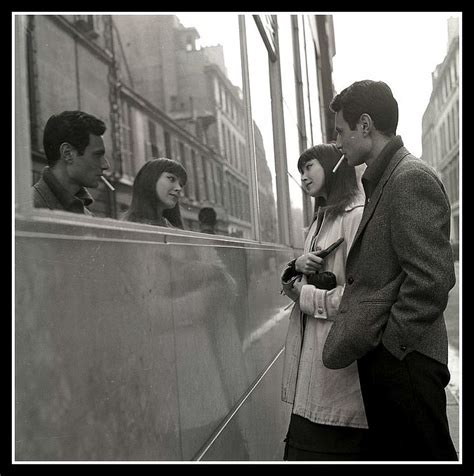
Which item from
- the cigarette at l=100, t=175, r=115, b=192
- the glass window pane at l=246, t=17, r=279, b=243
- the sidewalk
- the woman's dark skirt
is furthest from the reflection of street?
the cigarette at l=100, t=175, r=115, b=192

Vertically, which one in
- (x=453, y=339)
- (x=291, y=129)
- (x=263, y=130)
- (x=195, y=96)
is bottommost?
(x=453, y=339)

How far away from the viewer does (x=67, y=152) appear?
176cm

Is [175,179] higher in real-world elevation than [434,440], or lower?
higher

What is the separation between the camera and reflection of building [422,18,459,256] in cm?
233

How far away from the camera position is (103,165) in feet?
6.59

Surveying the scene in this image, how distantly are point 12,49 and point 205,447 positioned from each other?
1.70 metres

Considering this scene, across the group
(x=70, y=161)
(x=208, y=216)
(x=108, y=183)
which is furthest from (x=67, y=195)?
(x=208, y=216)

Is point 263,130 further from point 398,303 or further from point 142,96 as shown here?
point 398,303

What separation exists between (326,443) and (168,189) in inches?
45.0

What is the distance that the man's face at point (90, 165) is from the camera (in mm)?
1813

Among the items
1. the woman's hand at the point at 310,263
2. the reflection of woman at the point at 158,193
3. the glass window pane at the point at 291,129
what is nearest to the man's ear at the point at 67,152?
the reflection of woman at the point at 158,193

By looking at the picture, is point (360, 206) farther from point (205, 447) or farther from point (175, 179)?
point (205, 447)
